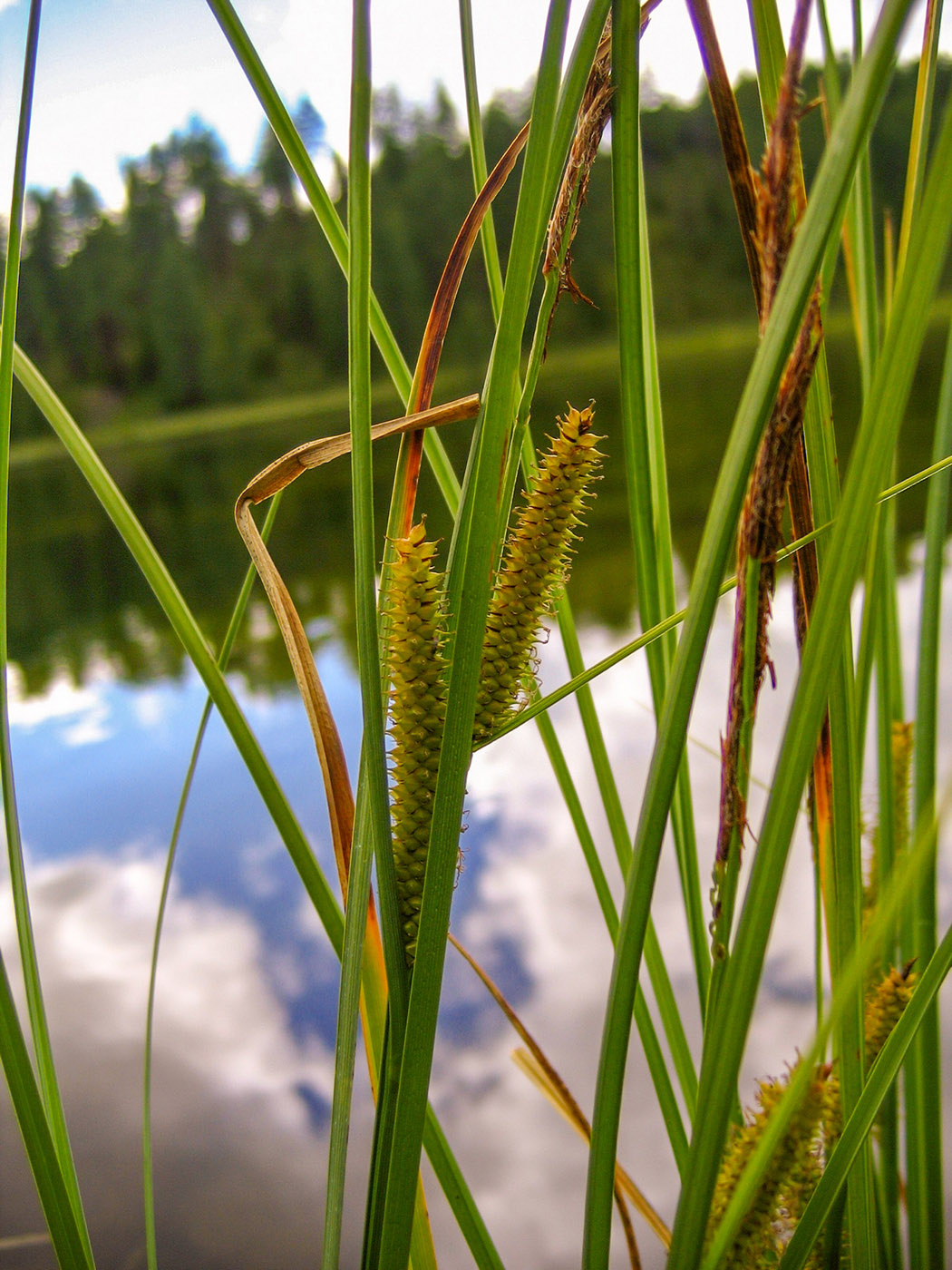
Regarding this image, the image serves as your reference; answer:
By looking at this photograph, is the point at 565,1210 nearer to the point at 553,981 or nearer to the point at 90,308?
Result: the point at 553,981

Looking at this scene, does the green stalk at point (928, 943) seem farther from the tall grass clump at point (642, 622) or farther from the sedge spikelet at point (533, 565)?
the sedge spikelet at point (533, 565)

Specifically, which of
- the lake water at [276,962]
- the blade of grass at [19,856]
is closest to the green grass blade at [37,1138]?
the blade of grass at [19,856]

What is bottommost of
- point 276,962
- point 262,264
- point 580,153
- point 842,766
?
point 276,962

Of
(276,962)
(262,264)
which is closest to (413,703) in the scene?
(276,962)

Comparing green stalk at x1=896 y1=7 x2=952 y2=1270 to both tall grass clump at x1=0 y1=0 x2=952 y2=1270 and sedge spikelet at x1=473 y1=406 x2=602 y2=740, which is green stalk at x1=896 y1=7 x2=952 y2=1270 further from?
sedge spikelet at x1=473 y1=406 x2=602 y2=740

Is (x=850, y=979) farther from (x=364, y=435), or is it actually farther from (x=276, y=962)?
(x=276, y=962)

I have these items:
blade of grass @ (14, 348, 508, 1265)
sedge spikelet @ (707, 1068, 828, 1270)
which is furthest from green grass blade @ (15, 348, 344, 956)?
sedge spikelet @ (707, 1068, 828, 1270)
